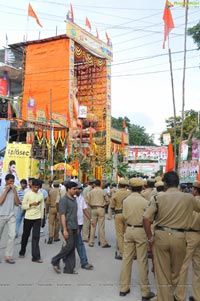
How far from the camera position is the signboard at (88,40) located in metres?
30.1

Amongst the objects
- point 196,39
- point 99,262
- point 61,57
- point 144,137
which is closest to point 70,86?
point 61,57

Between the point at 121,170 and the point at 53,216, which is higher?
the point at 121,170

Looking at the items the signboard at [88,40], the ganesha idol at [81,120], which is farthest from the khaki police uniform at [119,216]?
the signboard at [88,40]

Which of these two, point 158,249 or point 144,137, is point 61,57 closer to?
point 158,249

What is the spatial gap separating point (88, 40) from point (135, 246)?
96.2 feet

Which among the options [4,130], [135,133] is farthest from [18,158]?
[135,133]

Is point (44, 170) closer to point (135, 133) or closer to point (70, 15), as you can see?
point (70, 15)

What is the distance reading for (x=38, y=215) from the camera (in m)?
7.12

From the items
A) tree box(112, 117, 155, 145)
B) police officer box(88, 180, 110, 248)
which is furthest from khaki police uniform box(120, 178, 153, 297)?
tree box(112, 117, 155, 145)

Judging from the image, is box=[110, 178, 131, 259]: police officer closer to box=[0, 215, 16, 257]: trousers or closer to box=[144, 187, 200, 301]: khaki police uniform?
box=[0, 215, 16, 257]: trousers

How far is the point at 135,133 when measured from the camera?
61250mm

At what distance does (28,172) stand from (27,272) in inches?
519

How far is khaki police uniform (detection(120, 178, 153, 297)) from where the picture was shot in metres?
4.94

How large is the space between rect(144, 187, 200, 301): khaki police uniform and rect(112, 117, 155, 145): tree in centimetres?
5600
